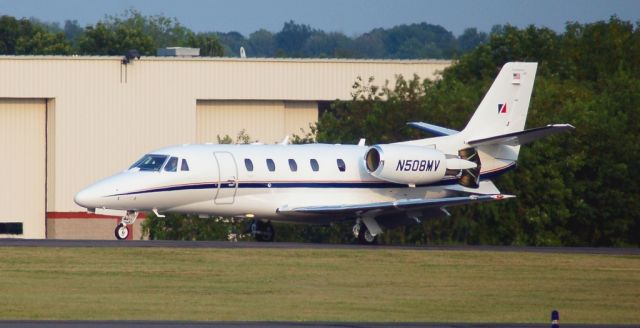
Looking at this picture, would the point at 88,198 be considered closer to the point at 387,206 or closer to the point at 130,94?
the point at 387,206

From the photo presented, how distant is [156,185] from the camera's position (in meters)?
38.0

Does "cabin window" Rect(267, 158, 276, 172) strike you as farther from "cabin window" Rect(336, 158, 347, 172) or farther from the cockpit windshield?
the cockpit windshield

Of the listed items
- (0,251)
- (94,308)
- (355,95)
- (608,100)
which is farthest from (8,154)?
(94,308)

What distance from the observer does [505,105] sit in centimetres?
4281

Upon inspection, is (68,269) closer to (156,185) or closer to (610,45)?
(156,185)

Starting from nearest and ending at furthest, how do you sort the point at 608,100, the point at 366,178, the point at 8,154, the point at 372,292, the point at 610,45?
the point at 372,292 → the point at 366,178 → the point at 608,100 → the point at 8,154 → the point at 610,45

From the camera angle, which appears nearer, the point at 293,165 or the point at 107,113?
the point at 293,165

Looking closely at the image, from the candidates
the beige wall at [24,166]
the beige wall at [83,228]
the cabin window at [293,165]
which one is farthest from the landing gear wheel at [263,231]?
the beige wall at [24,166]

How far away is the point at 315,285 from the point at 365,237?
11.7 meters

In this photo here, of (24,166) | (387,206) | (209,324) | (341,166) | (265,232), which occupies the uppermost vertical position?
(341,166)

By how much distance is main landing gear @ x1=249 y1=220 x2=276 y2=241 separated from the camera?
4131 centimetres

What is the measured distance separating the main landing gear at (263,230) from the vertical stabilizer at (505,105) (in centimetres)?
622

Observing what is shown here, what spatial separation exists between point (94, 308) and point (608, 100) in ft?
119

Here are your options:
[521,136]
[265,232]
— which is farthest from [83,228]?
[521,136]
